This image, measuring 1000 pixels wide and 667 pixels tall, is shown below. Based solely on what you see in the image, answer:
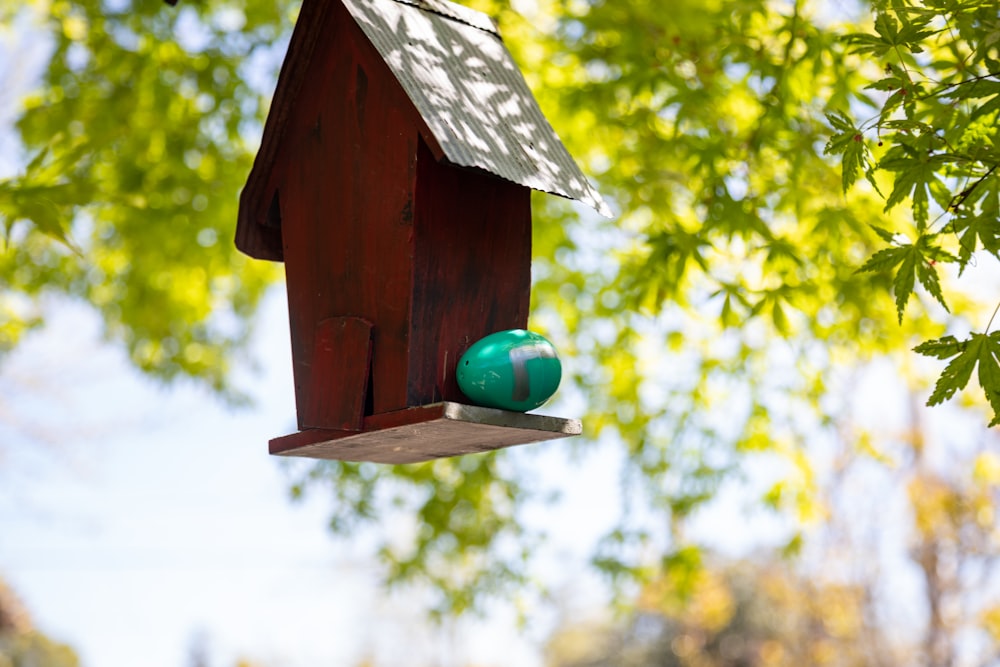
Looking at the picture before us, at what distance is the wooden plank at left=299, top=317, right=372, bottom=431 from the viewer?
6.64ft

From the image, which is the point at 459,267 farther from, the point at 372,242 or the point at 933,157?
the point at 933,157

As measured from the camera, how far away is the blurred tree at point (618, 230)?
10.00 ft

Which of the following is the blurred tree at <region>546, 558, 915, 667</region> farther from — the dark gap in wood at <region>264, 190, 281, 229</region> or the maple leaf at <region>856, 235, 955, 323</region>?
the maple leaf at <region>856, 235, 955, 323</region>

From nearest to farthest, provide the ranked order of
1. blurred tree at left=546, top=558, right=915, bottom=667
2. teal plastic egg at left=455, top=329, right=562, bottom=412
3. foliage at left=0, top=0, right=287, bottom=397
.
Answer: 1. teal plastic egg at left=455, top=329, right=562, bottom=412
2. foliage at left=0, top=0, right=287, bottom=397
3. blurred tree at left=546, top=558, right=915, bottom=667

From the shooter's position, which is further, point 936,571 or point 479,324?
point 936,571

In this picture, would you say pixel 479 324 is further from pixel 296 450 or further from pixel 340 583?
pixel 340 583

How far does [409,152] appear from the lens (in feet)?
6.70

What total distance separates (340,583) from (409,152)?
49.6 ft

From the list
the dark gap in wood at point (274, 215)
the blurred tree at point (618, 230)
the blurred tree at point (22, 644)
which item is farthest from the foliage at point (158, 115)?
the blurred tree at point (22, 644)

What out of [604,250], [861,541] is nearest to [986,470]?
[604,250]

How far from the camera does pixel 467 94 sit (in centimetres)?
213

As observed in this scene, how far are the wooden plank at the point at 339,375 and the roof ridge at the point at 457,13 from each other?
752 millimetres

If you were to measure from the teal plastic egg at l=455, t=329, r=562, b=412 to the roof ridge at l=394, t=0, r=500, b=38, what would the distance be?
0.83 meters

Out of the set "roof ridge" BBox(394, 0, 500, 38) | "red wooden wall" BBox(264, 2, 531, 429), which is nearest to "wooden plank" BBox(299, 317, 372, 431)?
"red wooden wall" BBox(264, 2, 531, 429)
